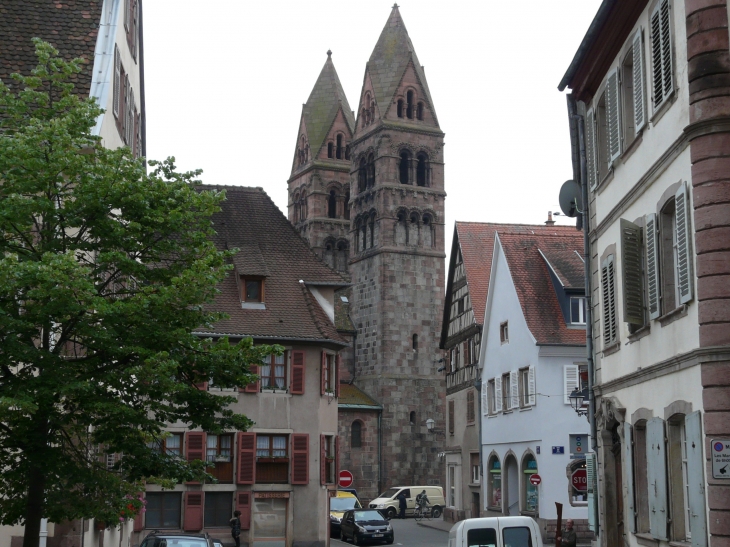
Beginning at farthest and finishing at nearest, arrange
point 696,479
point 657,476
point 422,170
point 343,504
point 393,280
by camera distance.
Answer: point 422,170
point 393,280
point 343,504
point 657,476
point 696,479

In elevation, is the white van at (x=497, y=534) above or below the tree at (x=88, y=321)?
below

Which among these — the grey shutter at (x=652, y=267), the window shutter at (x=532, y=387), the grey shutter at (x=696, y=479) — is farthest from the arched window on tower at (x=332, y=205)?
the grey shutter at (x=696, y=479)

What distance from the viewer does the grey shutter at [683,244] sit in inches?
543

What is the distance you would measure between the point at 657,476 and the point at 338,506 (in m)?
33.8

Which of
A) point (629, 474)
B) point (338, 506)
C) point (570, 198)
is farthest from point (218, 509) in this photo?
point (629, 474)

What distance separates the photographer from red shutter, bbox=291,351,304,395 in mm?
36250

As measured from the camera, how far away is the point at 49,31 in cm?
2105

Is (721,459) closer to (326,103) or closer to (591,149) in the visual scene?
(591,149)

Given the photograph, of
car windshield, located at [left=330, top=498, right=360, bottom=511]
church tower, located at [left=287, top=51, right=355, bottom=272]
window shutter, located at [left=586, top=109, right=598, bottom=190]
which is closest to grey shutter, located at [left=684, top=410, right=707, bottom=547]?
window shutter, located at [left=586, top=109, right=598, bottom=190]

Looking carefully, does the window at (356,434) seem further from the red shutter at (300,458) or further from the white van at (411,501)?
the red shutter at (300,458)

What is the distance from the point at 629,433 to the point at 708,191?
17.5 ft

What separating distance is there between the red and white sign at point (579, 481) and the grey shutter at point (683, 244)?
8.42 metres

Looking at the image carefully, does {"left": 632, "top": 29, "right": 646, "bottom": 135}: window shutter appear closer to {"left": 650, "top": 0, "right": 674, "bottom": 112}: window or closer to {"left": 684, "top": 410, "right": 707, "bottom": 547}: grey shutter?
{"left": 650, "top": 0, "right": 674, "bottom": 112}: window

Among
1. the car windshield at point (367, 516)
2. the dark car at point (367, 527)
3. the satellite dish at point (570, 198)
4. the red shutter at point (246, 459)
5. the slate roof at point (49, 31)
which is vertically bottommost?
the dark car at point (367, 527)
